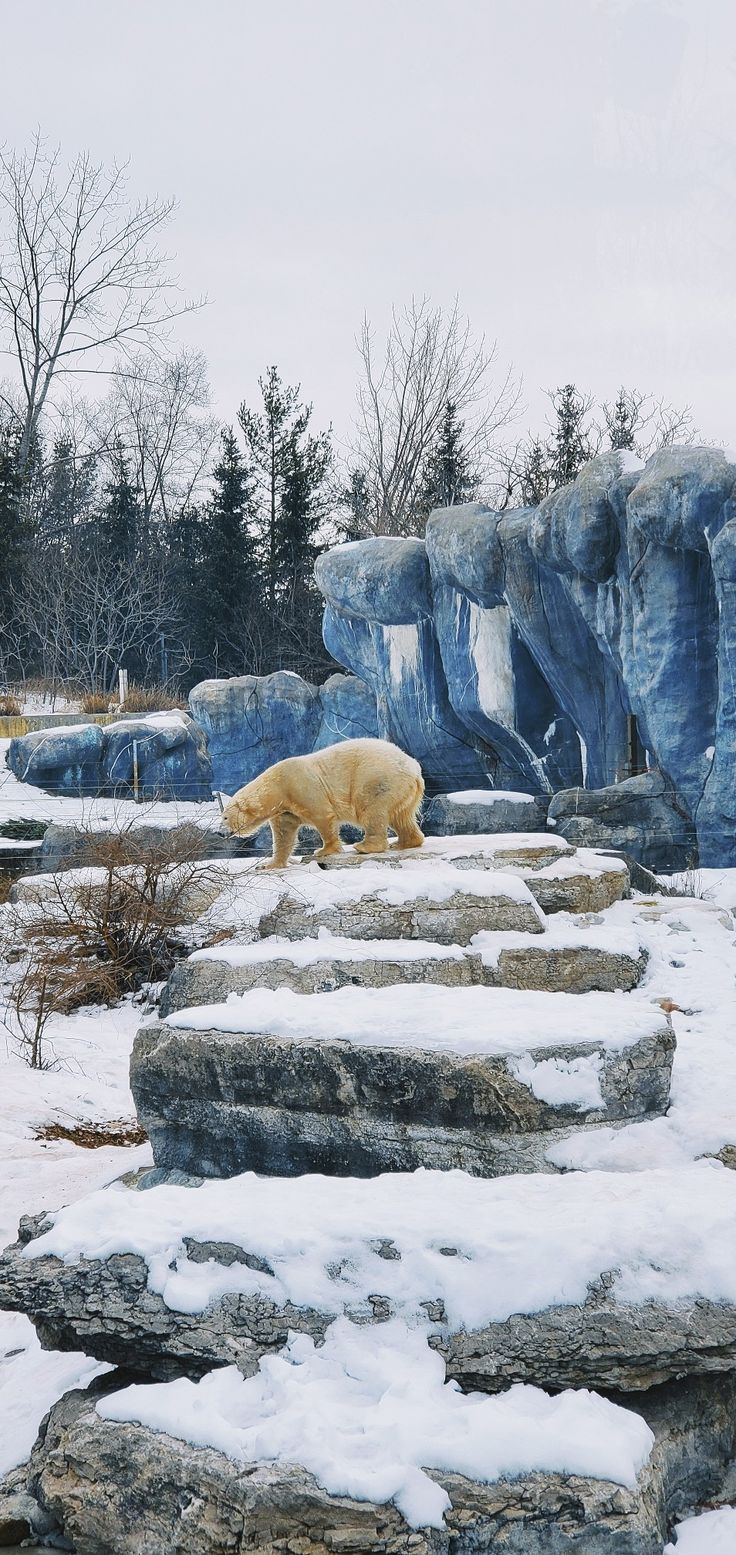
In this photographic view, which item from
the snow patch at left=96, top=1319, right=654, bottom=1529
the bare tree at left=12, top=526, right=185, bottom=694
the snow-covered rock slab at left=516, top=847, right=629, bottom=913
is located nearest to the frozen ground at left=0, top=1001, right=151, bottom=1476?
the snow patch at left=96, top=1319, right=654, bottom=1529

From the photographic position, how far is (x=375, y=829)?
730 centimetres

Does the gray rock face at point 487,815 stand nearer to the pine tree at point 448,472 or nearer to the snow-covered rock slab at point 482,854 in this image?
the snow-covered rock slab at point 482,854

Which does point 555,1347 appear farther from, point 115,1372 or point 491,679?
point 491,679

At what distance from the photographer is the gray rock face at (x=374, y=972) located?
4.78m

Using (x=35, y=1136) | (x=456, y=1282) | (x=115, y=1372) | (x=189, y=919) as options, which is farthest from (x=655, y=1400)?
(x=189, y=919)

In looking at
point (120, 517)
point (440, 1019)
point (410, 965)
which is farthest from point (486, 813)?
point (120, 517)

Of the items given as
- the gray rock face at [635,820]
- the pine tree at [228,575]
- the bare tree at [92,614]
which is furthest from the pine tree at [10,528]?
the gray rock face at [635,820]

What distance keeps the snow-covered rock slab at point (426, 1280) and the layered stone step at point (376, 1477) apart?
0.09 m

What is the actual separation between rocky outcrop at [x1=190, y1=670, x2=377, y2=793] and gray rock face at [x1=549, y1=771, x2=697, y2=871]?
6.54m

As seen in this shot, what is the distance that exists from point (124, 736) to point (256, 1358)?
15.4 m

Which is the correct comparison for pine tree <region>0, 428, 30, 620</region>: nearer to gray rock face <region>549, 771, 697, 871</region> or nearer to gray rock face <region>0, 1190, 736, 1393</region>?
gray rock face <region>549, 771, 697, 871</region>

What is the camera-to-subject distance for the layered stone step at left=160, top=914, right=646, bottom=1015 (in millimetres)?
4793

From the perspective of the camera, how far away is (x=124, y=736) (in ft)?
56.7

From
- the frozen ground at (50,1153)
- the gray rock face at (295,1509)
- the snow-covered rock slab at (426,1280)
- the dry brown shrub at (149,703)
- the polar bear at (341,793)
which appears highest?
the dry brown shrub at (149,703)
